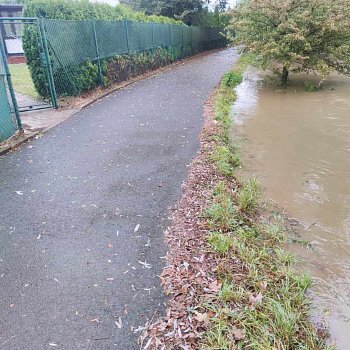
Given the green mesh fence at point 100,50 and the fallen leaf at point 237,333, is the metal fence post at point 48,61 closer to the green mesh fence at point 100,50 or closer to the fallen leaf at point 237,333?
the green mesh fence at point 100,50

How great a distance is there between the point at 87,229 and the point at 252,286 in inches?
72.7

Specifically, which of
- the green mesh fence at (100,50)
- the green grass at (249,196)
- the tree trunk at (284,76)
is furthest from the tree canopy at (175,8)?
the green grass at (249,196)

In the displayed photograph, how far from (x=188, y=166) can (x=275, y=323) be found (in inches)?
126

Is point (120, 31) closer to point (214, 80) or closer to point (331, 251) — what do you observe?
point (214, 80)

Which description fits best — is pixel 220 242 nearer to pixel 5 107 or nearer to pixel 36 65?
pixel 5 107

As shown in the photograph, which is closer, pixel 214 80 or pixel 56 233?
pixel 56 233

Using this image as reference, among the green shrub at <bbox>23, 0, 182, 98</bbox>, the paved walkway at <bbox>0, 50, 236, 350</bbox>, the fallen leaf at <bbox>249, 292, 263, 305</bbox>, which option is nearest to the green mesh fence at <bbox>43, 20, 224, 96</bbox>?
the green shrub at <bbox>23, 0, 182, 98</bbox>

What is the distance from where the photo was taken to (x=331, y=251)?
368 cm

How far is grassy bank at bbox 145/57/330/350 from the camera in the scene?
246 cm

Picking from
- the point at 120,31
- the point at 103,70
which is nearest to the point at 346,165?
the point at 103,70

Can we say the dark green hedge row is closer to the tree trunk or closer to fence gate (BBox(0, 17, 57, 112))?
fence gate (BBox(0, 17, 57, 112))

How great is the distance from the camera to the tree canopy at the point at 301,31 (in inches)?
401

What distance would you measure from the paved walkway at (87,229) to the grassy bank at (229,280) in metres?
0.18

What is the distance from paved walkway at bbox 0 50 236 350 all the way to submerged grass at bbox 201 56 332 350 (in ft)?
1.76
